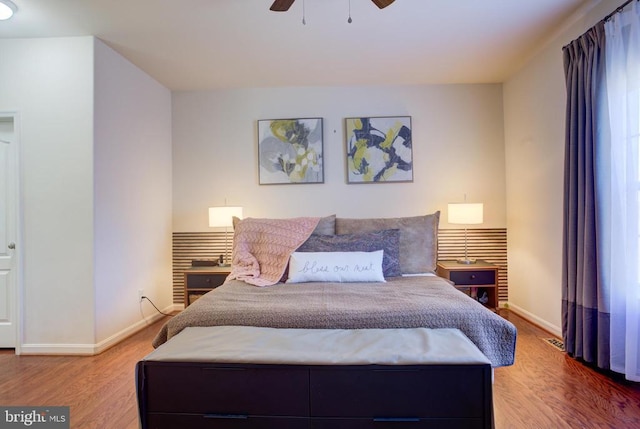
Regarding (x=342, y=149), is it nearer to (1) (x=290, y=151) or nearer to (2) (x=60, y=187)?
(1) (x=290, y=151)

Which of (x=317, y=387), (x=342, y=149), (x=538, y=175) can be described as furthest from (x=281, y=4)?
(x=538, y=175)

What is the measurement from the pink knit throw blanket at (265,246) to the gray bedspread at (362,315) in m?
0.51

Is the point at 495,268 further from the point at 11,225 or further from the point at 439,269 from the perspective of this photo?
the point at 11,225

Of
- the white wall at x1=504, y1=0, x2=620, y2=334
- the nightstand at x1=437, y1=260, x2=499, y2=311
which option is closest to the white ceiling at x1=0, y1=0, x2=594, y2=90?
the white wall at x1=504, y1=0, x2=620, y2=334

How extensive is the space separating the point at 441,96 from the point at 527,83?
0.81 metres

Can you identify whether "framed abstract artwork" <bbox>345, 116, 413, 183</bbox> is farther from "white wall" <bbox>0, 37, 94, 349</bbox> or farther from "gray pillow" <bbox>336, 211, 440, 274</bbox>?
"white wall" <bbox>0, 37, 94, 349</bbox>

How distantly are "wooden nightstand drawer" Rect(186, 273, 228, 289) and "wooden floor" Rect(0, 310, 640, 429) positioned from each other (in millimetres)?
722

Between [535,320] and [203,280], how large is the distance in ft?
10.7

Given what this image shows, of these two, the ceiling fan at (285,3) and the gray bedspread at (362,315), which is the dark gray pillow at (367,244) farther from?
the ceiling fan at (285,3)

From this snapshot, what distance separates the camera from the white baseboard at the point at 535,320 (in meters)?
2.70

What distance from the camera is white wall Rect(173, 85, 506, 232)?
3.51 metres

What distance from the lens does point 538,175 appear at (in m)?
2.90

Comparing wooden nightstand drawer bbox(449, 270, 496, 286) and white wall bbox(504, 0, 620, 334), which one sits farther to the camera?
wooden nightstand drawer bbox(449, 270, 496, 286)

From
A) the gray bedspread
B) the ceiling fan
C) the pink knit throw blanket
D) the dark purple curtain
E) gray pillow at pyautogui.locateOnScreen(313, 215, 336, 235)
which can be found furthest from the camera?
gray pillow at pyautogui.locateOnScreen(313, 215, 336, 235)
